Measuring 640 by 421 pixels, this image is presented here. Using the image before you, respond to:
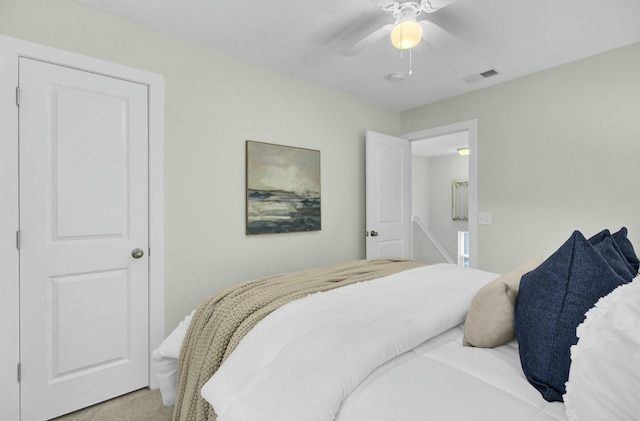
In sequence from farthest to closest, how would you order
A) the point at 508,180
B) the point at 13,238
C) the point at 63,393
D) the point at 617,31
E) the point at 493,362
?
the point at 508,180 → the point at 617,31 → the point at 63,393 → the point at 13,238 → the point at 493,362

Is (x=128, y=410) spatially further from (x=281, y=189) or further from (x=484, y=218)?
(x=484, y=218)

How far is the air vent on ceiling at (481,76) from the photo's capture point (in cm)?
294

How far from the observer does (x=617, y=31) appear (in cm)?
228

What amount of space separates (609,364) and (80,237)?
2.44 metres

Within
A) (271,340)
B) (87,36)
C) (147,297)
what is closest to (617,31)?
(271,340)

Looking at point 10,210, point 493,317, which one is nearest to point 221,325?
point 493,317

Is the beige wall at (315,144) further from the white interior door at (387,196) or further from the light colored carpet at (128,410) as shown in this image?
the light colored carpet at (128,410)

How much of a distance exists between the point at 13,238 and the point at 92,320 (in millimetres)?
641

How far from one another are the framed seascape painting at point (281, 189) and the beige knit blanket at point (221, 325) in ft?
3.36

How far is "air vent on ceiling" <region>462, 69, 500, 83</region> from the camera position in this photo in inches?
116

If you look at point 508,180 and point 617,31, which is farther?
point 508,180

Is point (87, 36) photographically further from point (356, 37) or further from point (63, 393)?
point (63, 393)

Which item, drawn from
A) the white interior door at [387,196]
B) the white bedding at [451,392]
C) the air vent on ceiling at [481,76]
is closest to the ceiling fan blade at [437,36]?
the air vent on ceiling at [481,76]

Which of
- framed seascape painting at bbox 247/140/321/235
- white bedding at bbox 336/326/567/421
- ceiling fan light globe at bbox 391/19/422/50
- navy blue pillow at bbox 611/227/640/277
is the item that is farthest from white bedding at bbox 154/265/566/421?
framed seascape painting at bbox 247/140/321/235
